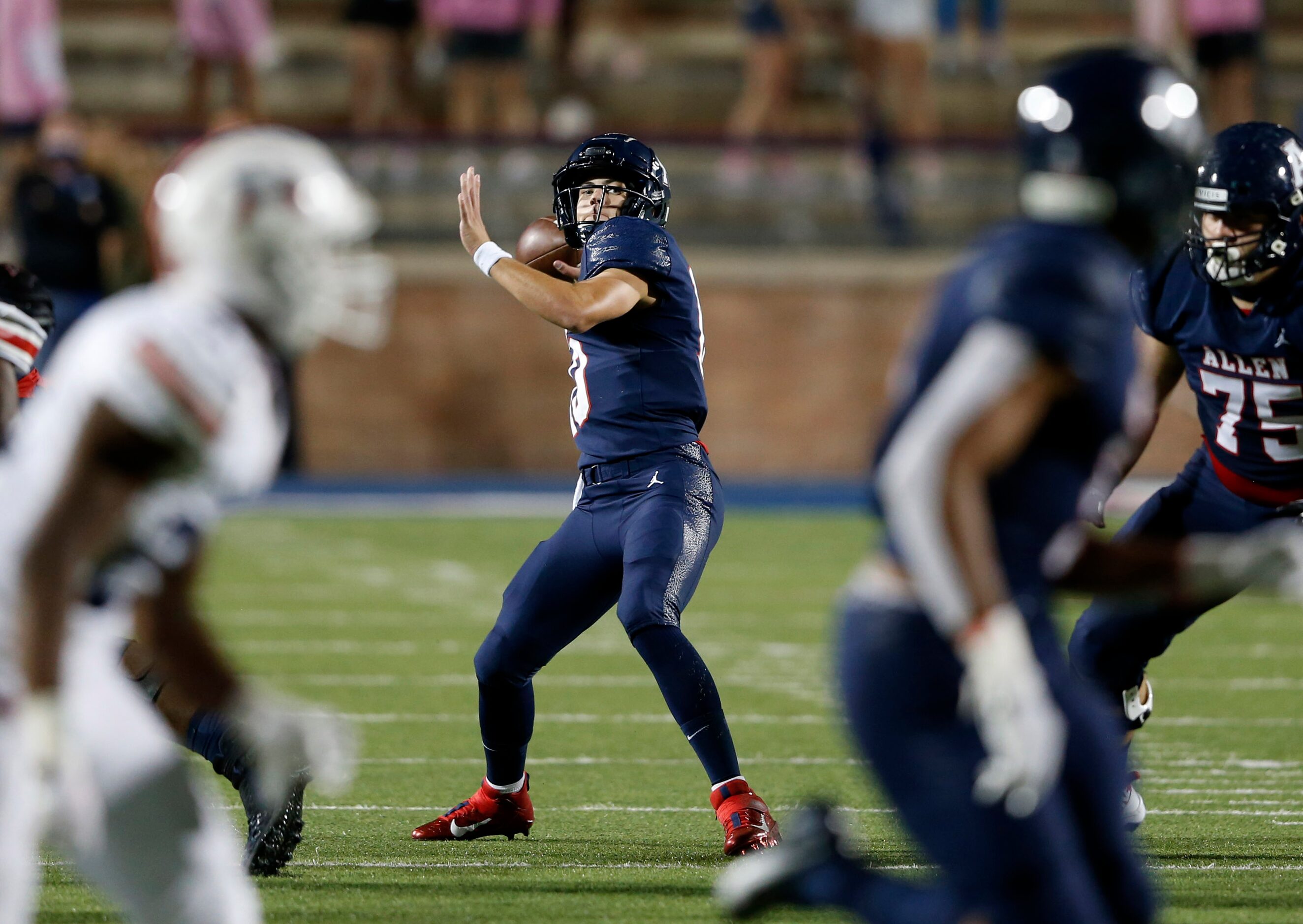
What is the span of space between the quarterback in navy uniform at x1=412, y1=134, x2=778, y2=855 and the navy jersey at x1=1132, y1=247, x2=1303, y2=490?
1.18m

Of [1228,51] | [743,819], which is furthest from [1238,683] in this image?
[1228,51]

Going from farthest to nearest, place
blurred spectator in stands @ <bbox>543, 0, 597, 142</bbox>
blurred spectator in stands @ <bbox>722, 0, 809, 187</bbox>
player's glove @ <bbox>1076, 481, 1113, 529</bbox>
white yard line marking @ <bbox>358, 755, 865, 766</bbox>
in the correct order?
blurred spectator in stands @ <bbox>543, 0, 597, 142</bbox> → blurred spectator in stands @ <bbox>722, 0, 809, 187</bbox> → white yard line marking @ <bbox>358, 755, 865, 766</bbox> → player's glove @ <bbox>1076, 481, 1113, 529</bbox>

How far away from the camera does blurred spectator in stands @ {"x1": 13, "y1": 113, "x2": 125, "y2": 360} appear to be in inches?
492

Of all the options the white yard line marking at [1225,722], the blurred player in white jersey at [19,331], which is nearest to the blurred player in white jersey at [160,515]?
the blurred player in white jersey at [19,331]

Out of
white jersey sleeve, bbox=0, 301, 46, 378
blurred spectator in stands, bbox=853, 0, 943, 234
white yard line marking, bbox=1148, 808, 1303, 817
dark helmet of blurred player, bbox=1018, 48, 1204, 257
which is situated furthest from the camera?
blurred spectator in stands, bbox=853, 0, 943, 234

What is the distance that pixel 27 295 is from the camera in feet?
12.9

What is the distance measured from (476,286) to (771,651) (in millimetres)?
7944

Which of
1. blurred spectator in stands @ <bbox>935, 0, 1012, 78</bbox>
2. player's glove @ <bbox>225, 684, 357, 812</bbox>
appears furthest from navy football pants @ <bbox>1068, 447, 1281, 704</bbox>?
blurred spectator in stands @ <bbox>935, 0, 1012, 78</bbox>

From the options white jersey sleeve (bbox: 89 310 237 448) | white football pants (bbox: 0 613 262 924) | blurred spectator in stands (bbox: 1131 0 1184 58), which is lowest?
blurred spectator in stands (bbox: 1131 0 1184 58)

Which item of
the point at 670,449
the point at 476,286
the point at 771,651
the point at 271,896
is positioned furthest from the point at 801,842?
the point at 476,286

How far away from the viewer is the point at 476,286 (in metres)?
15.4

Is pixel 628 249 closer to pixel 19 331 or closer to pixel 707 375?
pixel 19 331

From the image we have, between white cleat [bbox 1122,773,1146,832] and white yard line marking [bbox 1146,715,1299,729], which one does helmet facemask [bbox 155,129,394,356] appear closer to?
white cleat [bbox 1122,773,1146,832]

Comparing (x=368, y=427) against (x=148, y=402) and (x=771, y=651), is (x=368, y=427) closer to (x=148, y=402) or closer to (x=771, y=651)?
(x=771, y=651)
